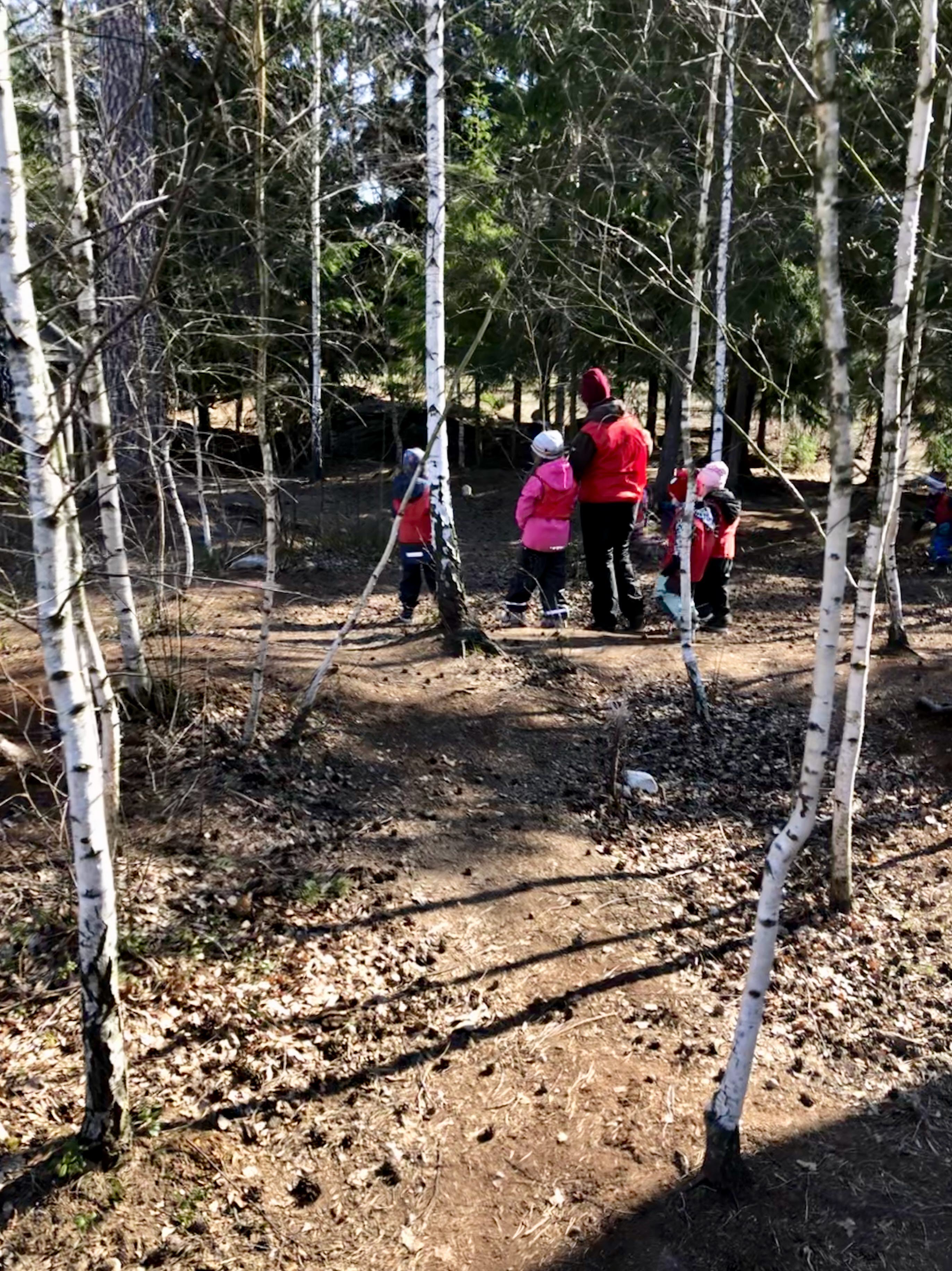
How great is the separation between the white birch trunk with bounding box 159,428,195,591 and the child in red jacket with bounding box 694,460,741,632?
15.2 feet

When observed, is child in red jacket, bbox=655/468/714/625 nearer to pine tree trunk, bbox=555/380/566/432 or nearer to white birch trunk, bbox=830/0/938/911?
white birch trunk, bbox=830/0/938/911

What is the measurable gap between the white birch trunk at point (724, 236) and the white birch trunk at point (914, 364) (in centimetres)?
114

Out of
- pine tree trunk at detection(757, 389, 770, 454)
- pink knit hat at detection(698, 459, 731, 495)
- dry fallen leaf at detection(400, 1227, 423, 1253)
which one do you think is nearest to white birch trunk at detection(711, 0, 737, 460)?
pink knit hat at detection(698, 459, 731, 495)

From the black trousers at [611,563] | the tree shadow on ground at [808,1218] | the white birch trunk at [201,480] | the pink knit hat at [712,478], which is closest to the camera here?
the tree shadow on ground at [808,1218]

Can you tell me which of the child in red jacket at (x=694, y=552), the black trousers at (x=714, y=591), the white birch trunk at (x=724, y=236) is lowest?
the black trousers at (x=714, y=591)

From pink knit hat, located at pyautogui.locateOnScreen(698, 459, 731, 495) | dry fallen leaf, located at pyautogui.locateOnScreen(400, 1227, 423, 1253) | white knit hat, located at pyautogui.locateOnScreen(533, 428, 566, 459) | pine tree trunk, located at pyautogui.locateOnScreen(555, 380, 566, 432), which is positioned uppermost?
pine tree trunk, located at pyautogui.locateOnScreen(555, 380, 566, 432)

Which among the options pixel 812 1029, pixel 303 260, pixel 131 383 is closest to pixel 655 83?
pixel 303 260

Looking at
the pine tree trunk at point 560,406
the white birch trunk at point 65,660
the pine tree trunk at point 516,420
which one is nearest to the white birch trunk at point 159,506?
the white birch trunk at point 65,660

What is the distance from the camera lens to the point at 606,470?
27.2 ft

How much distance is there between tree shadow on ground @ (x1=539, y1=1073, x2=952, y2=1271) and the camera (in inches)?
123

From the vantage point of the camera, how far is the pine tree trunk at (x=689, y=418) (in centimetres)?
612

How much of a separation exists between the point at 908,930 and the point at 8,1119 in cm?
452

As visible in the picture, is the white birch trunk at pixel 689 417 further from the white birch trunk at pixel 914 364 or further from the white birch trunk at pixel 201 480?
the white birch trunk at pixel 201 480

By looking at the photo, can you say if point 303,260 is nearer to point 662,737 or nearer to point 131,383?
point 131,383
